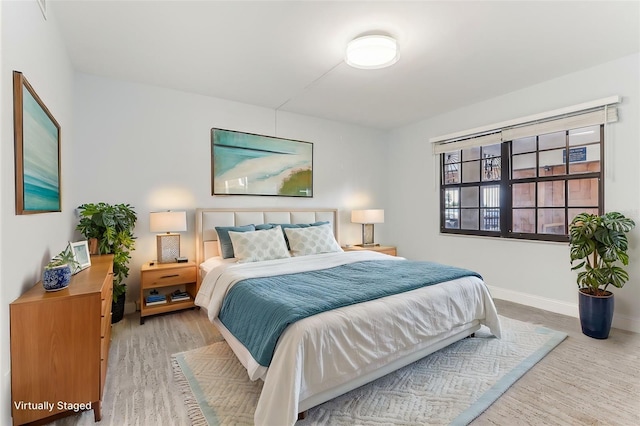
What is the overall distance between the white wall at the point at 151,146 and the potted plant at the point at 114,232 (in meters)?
0.22

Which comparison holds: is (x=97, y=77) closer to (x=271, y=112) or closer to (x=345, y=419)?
(x=271, y=112)

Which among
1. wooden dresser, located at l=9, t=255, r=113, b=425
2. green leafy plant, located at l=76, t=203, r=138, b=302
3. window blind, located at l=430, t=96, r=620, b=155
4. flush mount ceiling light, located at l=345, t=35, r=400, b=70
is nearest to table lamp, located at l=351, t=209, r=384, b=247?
window blind, located at l=430, t=96, r=620, b=155

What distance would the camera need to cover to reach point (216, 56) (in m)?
2.76

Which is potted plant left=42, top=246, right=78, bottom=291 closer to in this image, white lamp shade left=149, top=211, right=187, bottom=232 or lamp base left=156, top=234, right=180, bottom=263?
white lamp shade left=149, top=211, right=187, bottom=232

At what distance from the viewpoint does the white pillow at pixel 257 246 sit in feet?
10.3

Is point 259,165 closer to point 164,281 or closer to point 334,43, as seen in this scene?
point 164,281

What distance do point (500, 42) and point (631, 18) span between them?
872mm

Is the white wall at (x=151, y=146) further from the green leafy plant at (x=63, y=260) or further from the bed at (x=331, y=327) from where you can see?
the green leafy plant at (x=63, y=260)

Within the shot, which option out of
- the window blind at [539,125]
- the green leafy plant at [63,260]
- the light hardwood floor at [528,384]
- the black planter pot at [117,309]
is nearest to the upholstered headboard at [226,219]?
the black planter pot at [117,309]

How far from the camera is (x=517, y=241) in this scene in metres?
3.71

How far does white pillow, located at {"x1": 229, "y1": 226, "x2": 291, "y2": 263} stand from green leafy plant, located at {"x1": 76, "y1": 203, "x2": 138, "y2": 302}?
103 centimetres

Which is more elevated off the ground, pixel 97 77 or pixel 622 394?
pixel 97 77

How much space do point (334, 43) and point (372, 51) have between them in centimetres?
35

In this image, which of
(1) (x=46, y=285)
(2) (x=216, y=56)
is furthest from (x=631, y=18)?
(1) (x=46, y=285)
